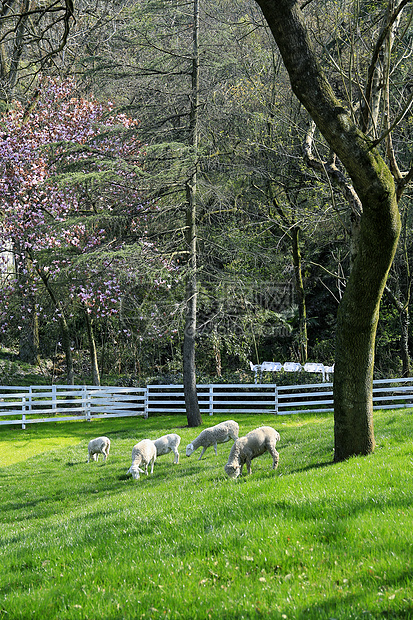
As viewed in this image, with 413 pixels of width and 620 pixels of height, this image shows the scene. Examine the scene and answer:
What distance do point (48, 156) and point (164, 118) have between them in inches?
243

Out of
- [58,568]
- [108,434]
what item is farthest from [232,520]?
[108,434]

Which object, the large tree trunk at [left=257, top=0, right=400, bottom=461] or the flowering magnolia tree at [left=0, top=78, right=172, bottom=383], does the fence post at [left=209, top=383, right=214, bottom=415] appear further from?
the large tree trunk at [left=257, top=0, right=400, bottom=461]

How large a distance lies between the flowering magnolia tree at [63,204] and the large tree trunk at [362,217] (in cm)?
996

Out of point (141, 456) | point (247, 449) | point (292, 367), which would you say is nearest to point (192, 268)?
point (292, 367)

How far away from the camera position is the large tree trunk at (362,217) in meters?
5.77

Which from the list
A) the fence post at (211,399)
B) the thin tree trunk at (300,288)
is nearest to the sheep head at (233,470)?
the fence post at (211,399)

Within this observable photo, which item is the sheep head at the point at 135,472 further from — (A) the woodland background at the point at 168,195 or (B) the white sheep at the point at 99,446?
(A) the woodland background at the point at 168,195

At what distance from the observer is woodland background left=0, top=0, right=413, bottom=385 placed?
15.9 metres

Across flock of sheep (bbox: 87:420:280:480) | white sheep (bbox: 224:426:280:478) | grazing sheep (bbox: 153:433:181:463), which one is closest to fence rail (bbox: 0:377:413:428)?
Result: flock of sheep (bbox: 87:420:280:480)

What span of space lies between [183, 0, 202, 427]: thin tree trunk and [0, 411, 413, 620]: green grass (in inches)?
338

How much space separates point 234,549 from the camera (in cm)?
418

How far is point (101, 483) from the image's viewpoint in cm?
962

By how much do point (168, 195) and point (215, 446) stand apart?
10038 millimetres

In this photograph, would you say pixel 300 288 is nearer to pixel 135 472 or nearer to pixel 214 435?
pixel 214 435
